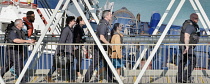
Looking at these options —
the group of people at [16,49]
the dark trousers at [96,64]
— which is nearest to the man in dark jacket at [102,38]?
the dark trousers at [96,64]

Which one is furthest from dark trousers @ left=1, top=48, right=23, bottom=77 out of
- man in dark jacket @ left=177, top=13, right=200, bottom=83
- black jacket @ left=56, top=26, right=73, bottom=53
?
man in dark jacket @ left=177, top=13, right=200, bottom=83

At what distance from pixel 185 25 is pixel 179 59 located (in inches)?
A: 24.1

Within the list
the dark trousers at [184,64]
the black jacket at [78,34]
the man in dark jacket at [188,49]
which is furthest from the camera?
the black jacket at [78,34]

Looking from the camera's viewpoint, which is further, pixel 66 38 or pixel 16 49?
pixel 66 38

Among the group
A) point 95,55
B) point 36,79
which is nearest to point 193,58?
point 95,55

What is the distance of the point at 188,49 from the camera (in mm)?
5652

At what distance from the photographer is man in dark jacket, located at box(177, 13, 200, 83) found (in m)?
5.68

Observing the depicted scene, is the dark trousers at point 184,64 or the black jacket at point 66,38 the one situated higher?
the black jacket at point 66,38

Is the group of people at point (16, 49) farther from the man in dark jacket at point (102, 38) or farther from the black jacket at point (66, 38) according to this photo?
the man in dark jacket at point (102, 38)

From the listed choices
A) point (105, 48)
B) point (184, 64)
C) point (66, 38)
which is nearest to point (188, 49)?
point (184, 64)

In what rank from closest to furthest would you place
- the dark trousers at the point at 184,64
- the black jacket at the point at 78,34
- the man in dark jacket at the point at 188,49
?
1. the man in dark jacket at the point at 188,49
2. the dark trousers at the point at 184,64
3. the black jacket at the point at 78,34

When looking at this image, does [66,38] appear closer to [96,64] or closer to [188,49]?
[96,64]

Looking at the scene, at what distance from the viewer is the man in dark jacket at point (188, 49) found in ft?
18.6

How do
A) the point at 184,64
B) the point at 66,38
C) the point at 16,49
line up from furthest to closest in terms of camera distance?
the point at 66,38
the point at 184,64
the point at 16,49
